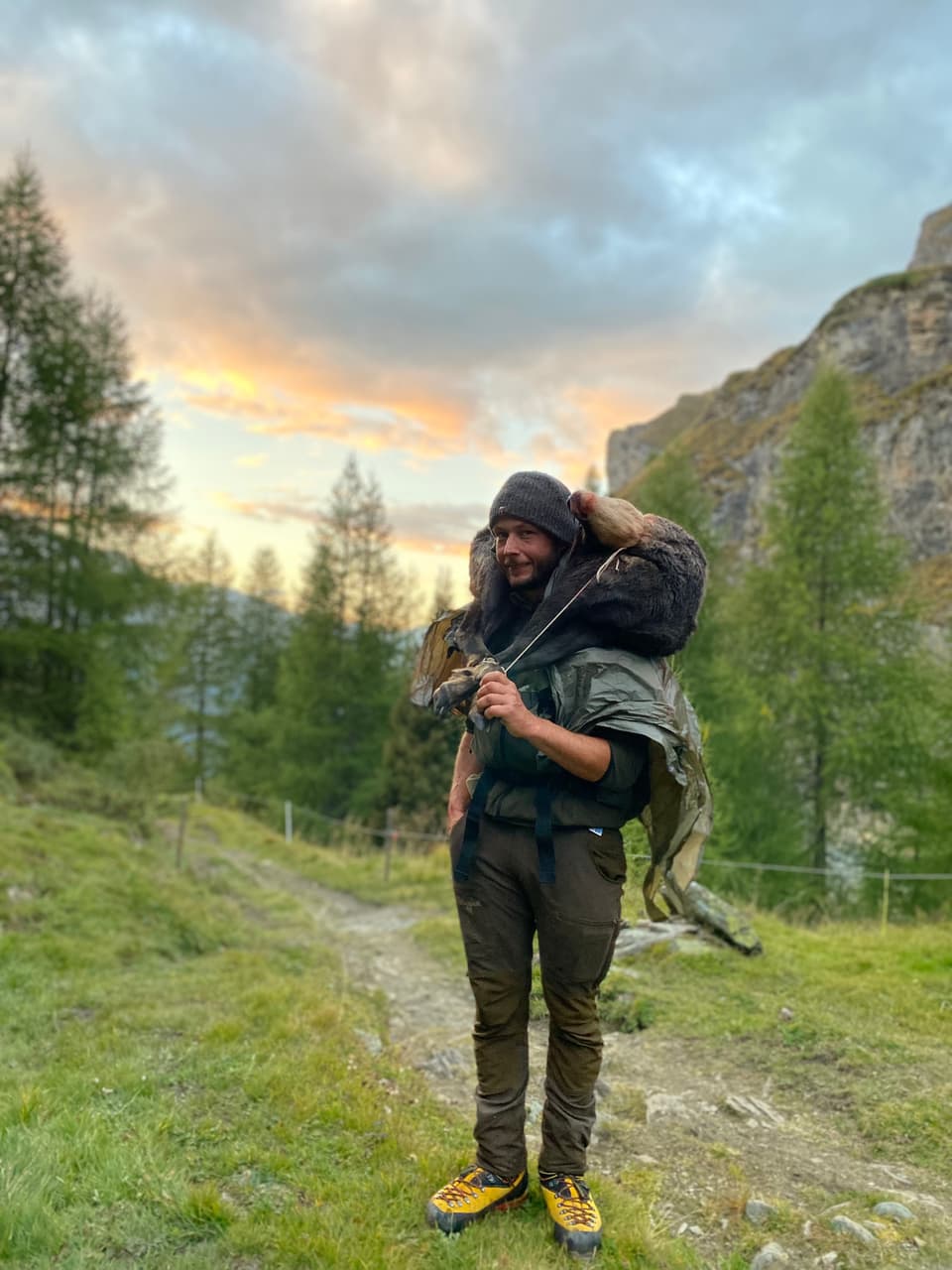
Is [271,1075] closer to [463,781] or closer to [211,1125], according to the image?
[211,1125]

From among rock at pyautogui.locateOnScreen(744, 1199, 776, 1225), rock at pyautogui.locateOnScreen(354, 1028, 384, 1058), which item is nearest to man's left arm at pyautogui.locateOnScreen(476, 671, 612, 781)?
rock at pyautogui.locateOnScreen(744, 1199, 776, 1225)

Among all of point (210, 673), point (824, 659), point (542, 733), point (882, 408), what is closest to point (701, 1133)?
point (542, 733)

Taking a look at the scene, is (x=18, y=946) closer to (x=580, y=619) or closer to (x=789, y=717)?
(x=580, y=619)

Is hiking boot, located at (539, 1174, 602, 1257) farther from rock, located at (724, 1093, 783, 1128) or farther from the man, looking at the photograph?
rock, located at (724, 1093, 783, 1128)

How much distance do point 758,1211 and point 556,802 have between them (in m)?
1.66

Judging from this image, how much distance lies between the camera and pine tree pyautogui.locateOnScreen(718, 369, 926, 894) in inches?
564

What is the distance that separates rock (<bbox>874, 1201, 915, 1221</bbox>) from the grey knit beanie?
2553 millimetres

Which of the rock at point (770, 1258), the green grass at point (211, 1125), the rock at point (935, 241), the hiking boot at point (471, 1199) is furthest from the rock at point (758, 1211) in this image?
the rock at point (935, 241)

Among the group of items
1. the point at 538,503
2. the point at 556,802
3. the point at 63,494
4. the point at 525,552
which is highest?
the point at 63,494

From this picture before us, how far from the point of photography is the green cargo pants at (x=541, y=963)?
7.95 feet

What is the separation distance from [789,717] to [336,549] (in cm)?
1613

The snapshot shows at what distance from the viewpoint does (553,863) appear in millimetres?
2402

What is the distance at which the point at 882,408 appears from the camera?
5906 cm

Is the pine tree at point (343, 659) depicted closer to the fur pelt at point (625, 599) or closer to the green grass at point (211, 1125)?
the green grass at point (211, 1125)
